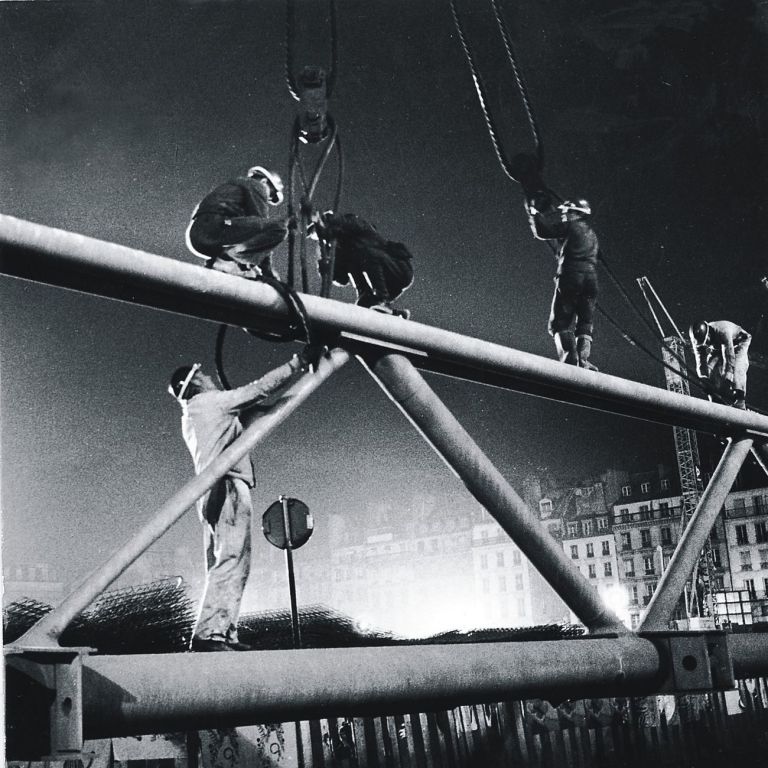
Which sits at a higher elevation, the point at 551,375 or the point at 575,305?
the point at 575,305

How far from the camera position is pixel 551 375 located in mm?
3504

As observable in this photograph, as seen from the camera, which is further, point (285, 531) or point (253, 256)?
point (285, 531)

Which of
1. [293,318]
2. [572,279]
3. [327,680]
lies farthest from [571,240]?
[327,680]

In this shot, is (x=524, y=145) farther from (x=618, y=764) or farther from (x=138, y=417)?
(x=618, y=764)

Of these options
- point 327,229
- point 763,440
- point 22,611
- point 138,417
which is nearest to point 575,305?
point 763,440

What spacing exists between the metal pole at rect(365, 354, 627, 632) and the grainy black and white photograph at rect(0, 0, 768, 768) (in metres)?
0.01

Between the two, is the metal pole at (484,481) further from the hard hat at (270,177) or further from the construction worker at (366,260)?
the hard hat at (270,177)

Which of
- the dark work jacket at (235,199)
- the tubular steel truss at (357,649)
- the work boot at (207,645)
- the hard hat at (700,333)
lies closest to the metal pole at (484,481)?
the tubular steel truss at (357,649)

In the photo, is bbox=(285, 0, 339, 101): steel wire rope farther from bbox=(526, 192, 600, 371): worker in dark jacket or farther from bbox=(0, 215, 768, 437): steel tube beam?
bbox=(526, 192, 600, 371): worker in dark jacket

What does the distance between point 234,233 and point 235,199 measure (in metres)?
0.15

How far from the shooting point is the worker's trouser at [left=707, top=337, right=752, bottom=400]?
4.87 meters

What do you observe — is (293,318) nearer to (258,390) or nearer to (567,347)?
(258,390)

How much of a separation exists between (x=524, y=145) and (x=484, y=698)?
497cm

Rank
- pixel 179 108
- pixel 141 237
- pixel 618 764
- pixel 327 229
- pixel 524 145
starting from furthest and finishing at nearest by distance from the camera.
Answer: pixel 618 764 → pixel 524 145 → pixel 179 108 → pixel 141 237 → pixel 327 229
